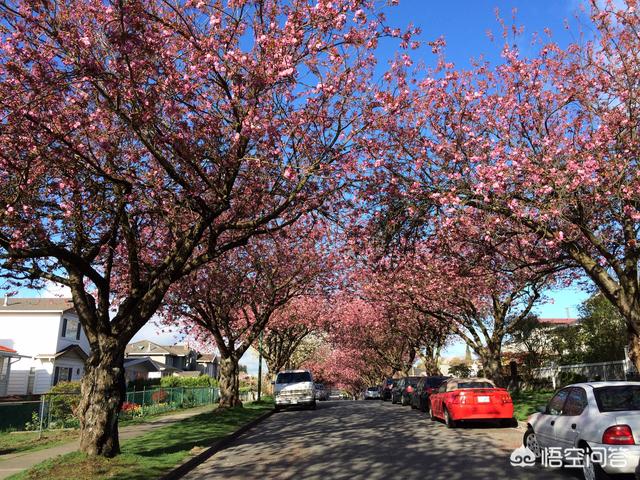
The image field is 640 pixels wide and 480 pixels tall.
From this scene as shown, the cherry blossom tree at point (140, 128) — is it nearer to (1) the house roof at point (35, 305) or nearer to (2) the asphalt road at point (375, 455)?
(2) the asphalt road at point (375, 455)

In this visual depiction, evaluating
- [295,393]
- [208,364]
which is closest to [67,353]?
[295,393]

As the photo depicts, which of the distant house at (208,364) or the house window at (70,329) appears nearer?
the house window at (70,329)

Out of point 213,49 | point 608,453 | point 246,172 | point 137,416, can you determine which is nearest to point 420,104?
point 246,172

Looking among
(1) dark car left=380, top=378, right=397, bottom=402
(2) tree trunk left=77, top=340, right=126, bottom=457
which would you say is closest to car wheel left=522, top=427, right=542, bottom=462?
(2) tree trunk left=77, top=340, right=126, bottom=457

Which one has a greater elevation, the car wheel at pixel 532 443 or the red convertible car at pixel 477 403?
the red convertible car at pixel 477 403

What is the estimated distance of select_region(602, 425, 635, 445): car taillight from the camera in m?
6.61

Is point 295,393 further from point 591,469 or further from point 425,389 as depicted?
point 591,469

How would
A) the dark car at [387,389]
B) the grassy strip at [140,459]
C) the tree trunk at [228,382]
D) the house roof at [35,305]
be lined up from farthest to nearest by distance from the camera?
1. the house roof at [35,305]
2. the dark car at [387,389]
3. the tree trunk at [228,382]
4. the grassy strip at [140,459]

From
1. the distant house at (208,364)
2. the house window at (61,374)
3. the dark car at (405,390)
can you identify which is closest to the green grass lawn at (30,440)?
the dark car at (405,390)

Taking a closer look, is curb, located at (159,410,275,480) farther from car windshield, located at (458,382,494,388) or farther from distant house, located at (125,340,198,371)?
distant house, located at (125,340,198,371)

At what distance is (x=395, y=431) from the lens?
14.4m

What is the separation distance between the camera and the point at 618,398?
735cm

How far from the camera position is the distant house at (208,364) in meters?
78.9

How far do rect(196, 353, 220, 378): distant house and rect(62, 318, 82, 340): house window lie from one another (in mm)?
38899
